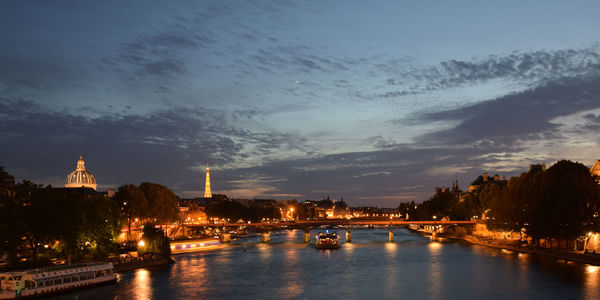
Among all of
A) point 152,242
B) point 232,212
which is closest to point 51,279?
point 152,242

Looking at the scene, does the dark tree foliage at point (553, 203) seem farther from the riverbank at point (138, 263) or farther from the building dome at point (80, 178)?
the building dome at point (80, 178)

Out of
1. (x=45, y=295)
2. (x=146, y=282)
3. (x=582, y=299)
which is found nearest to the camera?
(x=582, y=299)

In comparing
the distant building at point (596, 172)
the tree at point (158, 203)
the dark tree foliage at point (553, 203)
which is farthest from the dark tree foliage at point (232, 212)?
the distant building at point (596, 172)

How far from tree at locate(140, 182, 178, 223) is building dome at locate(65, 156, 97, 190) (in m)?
50.3

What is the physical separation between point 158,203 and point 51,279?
227ft

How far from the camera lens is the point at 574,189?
234 feet

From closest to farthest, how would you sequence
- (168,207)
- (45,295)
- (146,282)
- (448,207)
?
(45,295) → (146,282) → (168,207) → (448,207)

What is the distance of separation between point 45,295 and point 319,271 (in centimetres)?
3127

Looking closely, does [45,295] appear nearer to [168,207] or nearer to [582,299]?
[582,299]

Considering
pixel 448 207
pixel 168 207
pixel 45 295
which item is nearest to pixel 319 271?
pixel 45 295

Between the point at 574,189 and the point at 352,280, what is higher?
the point at 574,189

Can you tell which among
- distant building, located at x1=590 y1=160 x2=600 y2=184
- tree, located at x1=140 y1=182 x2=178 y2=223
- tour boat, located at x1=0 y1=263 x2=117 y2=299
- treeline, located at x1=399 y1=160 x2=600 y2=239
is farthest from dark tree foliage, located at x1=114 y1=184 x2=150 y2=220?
distant building, located at x1=590 y1=160 x2=600 y2=184

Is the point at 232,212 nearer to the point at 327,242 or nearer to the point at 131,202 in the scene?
the point at 131,202

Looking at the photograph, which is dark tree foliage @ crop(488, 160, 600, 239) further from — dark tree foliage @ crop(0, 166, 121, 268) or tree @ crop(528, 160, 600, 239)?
dark tree foliage @ crop(0, 166, 121, 268)
